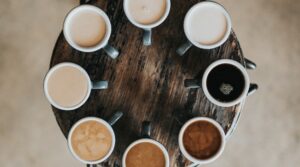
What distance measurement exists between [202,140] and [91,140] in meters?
0.42

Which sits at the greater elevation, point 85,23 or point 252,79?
point 85,23

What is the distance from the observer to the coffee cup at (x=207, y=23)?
59.7 inches

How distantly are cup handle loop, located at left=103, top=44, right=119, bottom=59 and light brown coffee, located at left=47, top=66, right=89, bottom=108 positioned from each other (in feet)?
0.45

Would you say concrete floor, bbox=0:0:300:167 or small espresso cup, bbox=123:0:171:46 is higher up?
small espresso cup, bbox=123:0:171:46

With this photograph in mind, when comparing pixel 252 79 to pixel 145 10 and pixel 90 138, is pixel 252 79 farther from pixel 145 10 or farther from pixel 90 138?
pixel 90 138

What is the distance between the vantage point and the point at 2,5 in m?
2.38

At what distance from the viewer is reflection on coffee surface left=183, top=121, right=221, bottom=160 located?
58.7 inches

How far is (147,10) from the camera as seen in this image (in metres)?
1.52

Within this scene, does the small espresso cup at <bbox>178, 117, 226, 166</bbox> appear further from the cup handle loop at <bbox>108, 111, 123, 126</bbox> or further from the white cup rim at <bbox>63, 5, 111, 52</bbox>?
the white cup rim at <bbox>63, 5, 111, 52</bbox>

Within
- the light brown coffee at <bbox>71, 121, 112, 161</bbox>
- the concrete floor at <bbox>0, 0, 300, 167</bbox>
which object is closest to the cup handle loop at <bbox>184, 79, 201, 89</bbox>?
the light brown coffee at <bbox>71, 121, 112, 161</bbox>

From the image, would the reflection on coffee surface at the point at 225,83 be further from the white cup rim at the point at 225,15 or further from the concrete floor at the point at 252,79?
the concrete floor at the point at 252,79

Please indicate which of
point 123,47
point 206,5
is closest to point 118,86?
point 123,47

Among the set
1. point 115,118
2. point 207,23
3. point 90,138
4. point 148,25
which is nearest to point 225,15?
point 207,23

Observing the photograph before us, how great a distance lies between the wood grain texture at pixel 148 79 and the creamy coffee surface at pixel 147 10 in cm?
10
